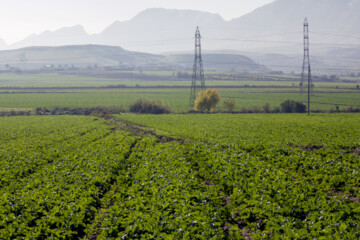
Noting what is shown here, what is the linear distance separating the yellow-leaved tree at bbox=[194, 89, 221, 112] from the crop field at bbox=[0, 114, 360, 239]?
4742 cm

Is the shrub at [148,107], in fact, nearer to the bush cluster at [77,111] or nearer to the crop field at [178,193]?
the bush cluster at [77,111]

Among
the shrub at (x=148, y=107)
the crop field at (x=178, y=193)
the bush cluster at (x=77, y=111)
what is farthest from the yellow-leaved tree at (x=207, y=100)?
the crop field at (x=178, y=193)

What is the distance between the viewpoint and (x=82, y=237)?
14523 millimetres

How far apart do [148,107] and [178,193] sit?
6322 cm

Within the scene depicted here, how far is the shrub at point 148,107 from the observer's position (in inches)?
3081

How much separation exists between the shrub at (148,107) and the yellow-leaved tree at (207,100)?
6.99 metres

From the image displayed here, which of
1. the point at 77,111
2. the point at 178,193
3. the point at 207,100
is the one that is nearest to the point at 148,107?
the point at 207,100

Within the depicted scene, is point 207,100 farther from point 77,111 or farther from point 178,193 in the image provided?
point 178,193

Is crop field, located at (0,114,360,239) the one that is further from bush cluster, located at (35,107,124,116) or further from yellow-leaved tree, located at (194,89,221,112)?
yellow-leaved tree, located at (194,89,221,112)

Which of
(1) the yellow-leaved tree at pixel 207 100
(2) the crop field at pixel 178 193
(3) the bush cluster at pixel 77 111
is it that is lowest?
(3) the bush cluster at pixel 77 111

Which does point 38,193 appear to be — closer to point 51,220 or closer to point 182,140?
point 51,220

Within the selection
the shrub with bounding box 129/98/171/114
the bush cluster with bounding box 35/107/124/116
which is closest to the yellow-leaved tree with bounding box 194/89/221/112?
the shrub with bounding box 129/98/171/114

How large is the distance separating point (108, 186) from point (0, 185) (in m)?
5.97

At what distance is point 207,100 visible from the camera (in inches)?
3120
